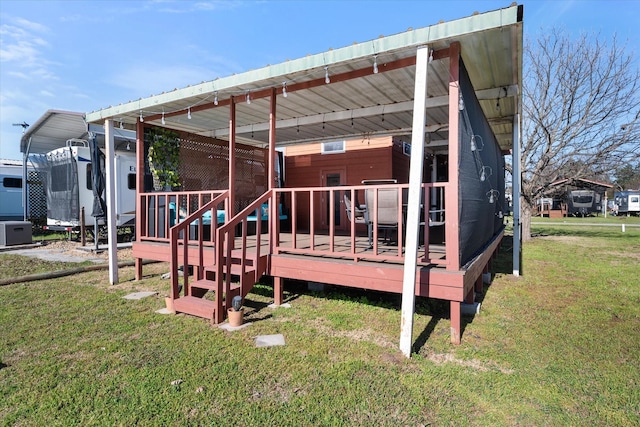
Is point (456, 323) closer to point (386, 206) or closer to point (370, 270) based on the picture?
point (370, 270)

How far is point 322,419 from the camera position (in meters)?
2.12

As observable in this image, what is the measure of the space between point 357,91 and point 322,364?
140 inches

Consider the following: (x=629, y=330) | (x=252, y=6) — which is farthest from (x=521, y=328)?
(x=252, y=6)

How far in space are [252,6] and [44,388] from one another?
754 cm

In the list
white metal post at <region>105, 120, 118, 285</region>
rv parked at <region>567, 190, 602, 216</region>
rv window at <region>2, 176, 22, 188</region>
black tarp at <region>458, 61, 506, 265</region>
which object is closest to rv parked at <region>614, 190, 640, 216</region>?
rv parked at <region>567, 190, 602, 216</region>

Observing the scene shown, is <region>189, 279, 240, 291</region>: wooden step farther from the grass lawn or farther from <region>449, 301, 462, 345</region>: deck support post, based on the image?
<region>449, 301, 462, 345</region>: deck support post

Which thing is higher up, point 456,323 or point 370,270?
point 370,270

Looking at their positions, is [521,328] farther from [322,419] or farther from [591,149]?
[591,149]

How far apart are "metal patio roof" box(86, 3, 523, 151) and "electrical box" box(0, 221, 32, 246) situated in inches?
255

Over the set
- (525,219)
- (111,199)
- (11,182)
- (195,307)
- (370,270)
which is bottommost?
(195,307)

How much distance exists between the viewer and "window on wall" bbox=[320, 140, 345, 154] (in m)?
8.06

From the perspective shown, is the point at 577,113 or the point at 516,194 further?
the point at 577,113

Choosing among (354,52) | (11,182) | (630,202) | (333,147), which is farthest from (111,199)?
(630,202)

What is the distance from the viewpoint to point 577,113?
11562mm
